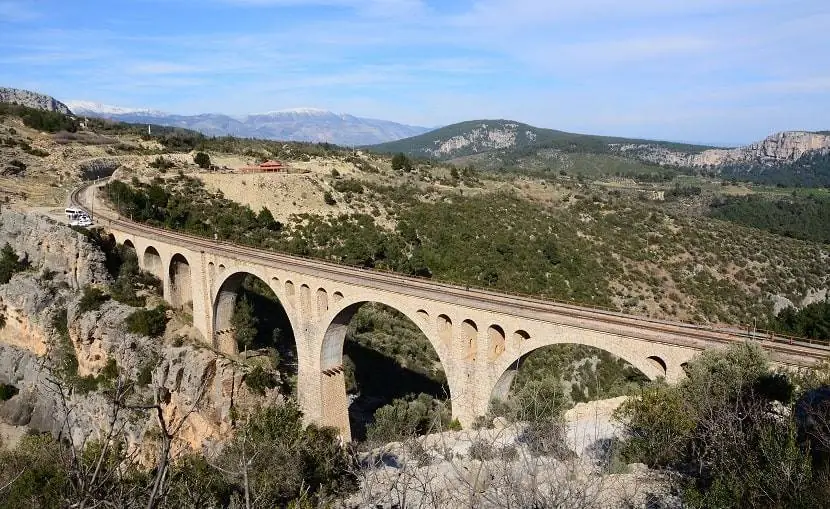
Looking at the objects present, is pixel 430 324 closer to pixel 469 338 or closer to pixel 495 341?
pixel 469 338

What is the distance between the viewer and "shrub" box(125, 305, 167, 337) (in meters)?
25.5

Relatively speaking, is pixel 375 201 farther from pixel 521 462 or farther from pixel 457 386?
pixel 521 462

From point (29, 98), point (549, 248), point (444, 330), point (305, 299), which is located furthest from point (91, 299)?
point (29, 98)

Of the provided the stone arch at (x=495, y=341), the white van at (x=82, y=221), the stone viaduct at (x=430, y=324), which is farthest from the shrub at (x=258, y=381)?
the white van at (x=82, y=221)

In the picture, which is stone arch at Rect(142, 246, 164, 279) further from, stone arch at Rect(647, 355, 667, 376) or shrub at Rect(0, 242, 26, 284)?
stone arch at Rect(647, 355, 667, 376)

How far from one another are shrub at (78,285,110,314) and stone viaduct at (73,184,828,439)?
3144mm

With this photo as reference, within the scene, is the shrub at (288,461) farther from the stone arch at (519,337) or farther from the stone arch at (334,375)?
the stone arch at (519,337)

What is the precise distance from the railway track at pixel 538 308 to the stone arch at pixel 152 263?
4.60 m

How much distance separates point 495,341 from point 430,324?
2.42m

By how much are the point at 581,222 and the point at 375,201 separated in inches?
731

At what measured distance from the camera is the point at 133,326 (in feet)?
83.6

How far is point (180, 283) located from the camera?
30.2m

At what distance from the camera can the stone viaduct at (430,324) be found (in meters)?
14.1

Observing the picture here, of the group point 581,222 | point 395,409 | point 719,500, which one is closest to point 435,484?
point 719,500
